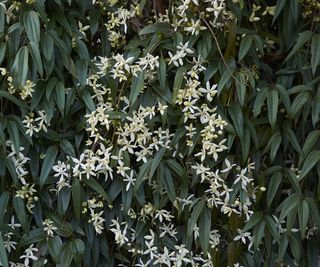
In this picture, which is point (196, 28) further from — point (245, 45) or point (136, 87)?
point (136, 87)

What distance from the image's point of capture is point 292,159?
6.64 feet

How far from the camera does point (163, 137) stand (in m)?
1.96

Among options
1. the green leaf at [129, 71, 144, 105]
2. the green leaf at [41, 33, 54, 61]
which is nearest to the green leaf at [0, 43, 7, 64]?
the green leaf at [41, 33, 54, 61]

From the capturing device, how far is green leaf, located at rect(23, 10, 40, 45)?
1889mm

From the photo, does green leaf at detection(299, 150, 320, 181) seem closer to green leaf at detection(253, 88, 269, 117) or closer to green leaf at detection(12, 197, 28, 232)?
green leaf at detection(253, 88, 269, 117)

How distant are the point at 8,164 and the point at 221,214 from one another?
664 millimetres

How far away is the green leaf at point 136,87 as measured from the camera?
1924mm

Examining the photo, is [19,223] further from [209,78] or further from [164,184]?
[209,78]

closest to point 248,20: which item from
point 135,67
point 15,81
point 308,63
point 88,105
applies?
point 308,63

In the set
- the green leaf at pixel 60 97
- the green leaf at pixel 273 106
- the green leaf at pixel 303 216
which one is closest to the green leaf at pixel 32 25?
the green leaf at pixel 60 97

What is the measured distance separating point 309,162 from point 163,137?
43cm

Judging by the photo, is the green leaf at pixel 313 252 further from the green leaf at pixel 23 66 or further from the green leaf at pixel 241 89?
the green leaf at pixel 23 66

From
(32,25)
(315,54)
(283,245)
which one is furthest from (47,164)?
(315,54)

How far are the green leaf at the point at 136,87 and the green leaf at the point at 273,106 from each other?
37cm
